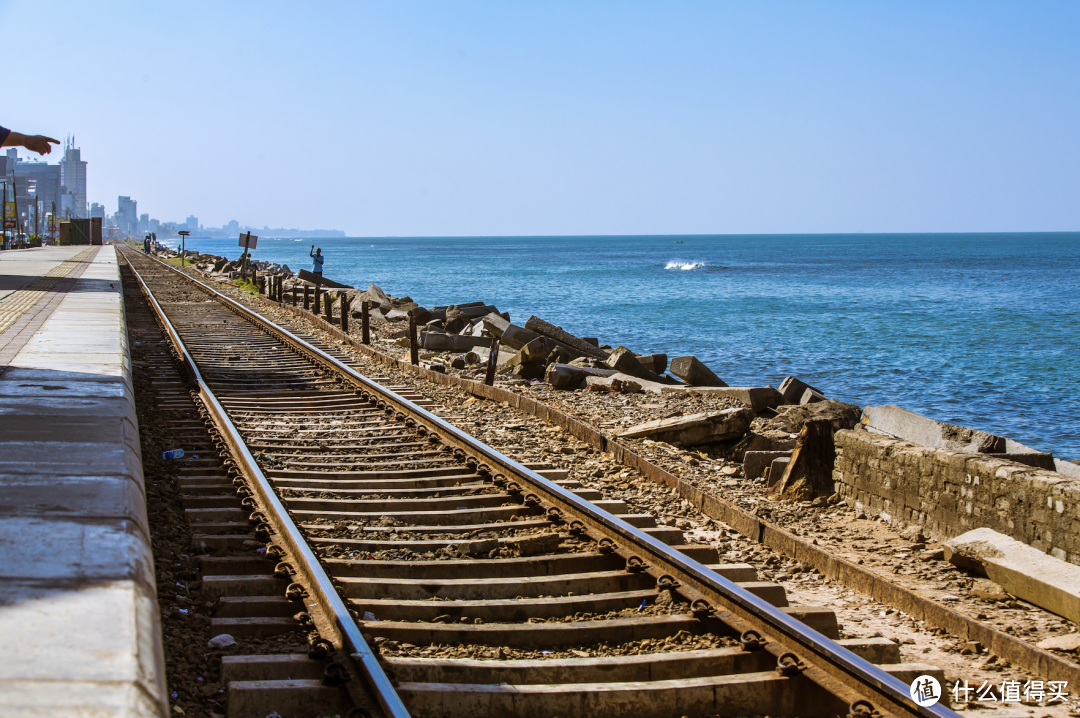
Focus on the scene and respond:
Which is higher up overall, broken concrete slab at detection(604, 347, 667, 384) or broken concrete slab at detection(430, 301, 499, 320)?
broken concrete slab at detection(430, 301, 499, 320)

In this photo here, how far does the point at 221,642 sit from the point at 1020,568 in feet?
15.6

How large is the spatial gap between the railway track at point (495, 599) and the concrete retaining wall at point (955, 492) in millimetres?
2534

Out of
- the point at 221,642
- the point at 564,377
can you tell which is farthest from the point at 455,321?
the point at 221,642

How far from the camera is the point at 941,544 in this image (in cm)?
700

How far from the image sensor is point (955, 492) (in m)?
7.19

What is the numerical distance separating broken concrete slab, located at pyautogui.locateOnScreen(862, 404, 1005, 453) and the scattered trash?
7.16 metres

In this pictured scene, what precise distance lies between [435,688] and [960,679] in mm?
2563

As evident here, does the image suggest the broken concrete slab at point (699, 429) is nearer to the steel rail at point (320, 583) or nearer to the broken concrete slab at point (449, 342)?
the steel rail at point (320, 583)

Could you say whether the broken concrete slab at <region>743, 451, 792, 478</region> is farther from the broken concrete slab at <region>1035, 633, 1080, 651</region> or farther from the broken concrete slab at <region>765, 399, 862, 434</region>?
the broken concrete slab at <region>1035, 633, 1080, 651</region>

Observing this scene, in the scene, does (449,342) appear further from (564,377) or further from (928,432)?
(928,432)

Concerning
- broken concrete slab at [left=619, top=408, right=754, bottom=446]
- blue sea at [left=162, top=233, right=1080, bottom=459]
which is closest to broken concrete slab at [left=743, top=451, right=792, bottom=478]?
broken concrete slab at [left=619, top=408, right=754, bottom=446]

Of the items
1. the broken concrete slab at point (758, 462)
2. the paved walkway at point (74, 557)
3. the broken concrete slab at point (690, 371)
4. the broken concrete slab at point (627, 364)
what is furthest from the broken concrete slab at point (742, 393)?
the paved walkway at point (74, 557)

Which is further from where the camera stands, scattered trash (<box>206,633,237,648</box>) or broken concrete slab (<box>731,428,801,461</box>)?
broken concrete slab (<box>731,428,801,461</box>)

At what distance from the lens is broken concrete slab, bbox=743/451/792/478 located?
930 cm
